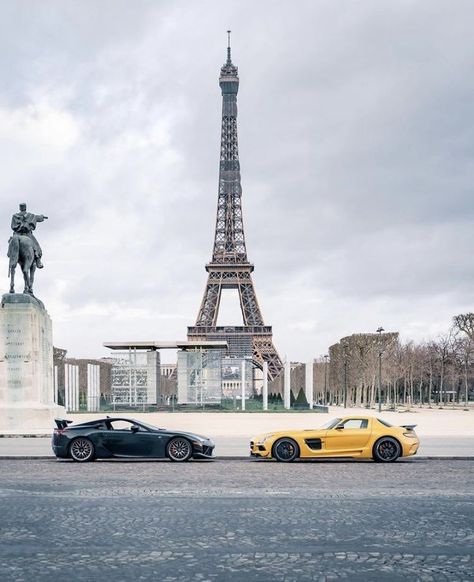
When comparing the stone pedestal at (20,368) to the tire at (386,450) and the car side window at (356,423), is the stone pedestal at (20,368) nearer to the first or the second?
the car side window at (356,423)

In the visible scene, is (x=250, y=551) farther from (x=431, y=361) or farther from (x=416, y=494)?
(x=431, y=361)

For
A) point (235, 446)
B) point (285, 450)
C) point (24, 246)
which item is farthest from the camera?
point (24, 246)

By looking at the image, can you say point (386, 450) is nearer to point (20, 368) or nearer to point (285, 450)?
point (285, 450)

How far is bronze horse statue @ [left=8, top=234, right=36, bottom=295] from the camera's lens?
31.7 metres

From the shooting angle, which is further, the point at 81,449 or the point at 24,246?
the point at 24,246

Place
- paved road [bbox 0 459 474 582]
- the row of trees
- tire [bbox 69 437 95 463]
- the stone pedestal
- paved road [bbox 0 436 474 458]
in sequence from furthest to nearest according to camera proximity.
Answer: the row of trees < the stone pedestal < paved road [bbox 0 436 474 458] < tire [bbox 69 437 95 463] < paved road [bbox 0 459 474 582]

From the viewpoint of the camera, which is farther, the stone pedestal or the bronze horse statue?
the bronze horse statue

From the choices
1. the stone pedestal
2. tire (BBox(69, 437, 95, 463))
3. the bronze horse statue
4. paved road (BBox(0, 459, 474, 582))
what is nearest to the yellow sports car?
paved road (BBox(0, 459, 474, 582))

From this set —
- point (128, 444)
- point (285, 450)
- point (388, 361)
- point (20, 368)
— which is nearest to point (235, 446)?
point (285, 450)

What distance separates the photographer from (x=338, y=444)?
1969cm

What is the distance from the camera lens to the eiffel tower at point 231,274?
98875 mm

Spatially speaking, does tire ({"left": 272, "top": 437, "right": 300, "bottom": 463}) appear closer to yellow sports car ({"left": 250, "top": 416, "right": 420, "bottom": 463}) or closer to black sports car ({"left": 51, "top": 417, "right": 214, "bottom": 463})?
yellow sports car ({"left": 250, "top": 416, "right": 420, "bottom": 463})

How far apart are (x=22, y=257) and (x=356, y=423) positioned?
55.0 feet

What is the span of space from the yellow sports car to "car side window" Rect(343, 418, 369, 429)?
14cm
